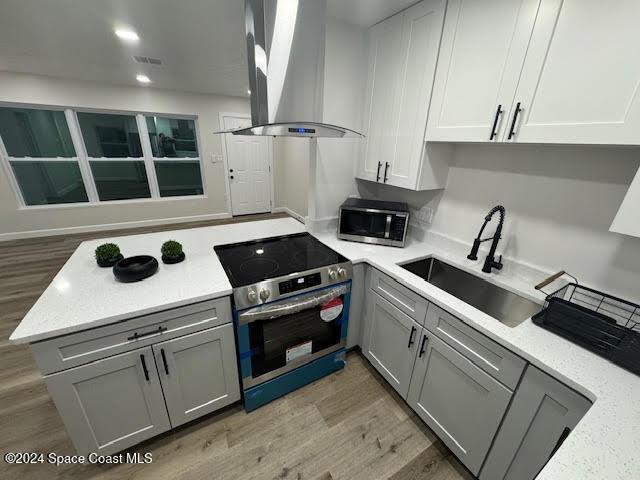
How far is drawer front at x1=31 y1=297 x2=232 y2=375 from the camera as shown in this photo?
39.6 inches

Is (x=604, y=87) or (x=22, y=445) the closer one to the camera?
(x=604, y=87)

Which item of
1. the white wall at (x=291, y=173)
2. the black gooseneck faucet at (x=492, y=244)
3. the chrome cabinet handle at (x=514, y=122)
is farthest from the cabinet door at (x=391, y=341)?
the white wall at (x=291, y=173)

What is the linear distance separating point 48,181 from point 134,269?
5.05m

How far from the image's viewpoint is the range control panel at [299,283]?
1.40 m

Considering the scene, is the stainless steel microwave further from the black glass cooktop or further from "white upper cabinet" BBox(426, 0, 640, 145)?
"white upper cabinet" BBox(426, 0, 640, 145)

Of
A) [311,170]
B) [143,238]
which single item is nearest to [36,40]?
[143,238]

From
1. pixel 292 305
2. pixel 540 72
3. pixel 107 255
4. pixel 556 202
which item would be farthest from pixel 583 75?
pixel 107 255

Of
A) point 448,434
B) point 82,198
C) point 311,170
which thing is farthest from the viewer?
Result: point 82,198

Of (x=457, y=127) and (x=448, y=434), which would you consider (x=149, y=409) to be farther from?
(x=457, y=127)

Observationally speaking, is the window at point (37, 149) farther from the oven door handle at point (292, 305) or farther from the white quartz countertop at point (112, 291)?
the oven door handle at point (292, 305)

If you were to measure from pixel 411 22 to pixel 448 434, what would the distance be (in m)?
2.38

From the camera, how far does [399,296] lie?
1.53 meters

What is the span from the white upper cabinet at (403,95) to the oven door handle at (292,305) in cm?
88

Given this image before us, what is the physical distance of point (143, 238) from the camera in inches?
71.2
